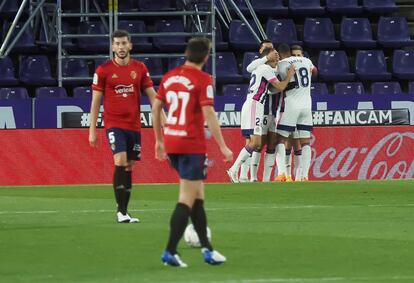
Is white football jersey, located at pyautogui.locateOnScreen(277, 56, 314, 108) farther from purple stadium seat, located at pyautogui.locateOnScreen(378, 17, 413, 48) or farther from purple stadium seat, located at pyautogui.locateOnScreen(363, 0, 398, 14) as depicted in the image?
purple stadium seat, located at pyautogui.locateOnScreen(363, 0, 398, 14)

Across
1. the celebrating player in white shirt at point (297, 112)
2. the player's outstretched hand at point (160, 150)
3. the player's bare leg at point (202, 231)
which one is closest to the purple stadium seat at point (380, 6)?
the celebrating player in white shirt at point (297, 112)

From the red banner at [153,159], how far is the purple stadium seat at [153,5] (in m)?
5.89

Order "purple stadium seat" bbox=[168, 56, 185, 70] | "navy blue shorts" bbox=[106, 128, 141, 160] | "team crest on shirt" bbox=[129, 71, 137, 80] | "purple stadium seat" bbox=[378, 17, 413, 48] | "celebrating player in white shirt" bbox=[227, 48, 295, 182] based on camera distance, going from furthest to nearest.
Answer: "purple stadium seat" bbox=[378, 17, 413, 48]
"purple stadium seat" bbox=[168, 56, 185, 70]
"celebrating player in white shirt" bbox=[227, 48, 295, 182]
"team crest on shirt" bbox=[129, 71, 137, 80]
"navy blue shorts" bbox=[106, 128, 141, 160]

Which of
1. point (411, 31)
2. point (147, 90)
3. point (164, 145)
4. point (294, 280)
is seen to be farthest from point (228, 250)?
point (411, 31)

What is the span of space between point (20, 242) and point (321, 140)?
1238 cm

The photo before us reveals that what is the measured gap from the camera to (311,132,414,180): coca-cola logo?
2481cm

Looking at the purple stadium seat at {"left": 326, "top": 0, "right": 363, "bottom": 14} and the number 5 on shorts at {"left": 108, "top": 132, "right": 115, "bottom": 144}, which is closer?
the number 5 on shorts at {"left": 108, "top": 132, "right": 115, "bottom": 144}

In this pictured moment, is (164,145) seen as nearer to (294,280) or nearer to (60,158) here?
(294,280)

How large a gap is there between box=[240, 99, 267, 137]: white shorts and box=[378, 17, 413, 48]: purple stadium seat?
761 cm

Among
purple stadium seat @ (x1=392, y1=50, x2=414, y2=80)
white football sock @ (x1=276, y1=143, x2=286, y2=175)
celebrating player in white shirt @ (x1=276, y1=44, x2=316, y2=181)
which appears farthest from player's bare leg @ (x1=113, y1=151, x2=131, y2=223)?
purple stadium seat @ (x1=392, y1=50, x2=414, y2=80)

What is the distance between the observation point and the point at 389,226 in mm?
14625

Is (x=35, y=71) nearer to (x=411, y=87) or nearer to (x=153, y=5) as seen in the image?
(x=153, y=5)

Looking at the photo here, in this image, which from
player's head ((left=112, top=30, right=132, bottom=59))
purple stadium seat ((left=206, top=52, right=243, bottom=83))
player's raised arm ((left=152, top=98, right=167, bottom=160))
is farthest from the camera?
purple stadium seat ((left=206, top=52, right=243, bottom=83))

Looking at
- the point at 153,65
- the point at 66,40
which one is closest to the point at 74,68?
the point at 66,40
